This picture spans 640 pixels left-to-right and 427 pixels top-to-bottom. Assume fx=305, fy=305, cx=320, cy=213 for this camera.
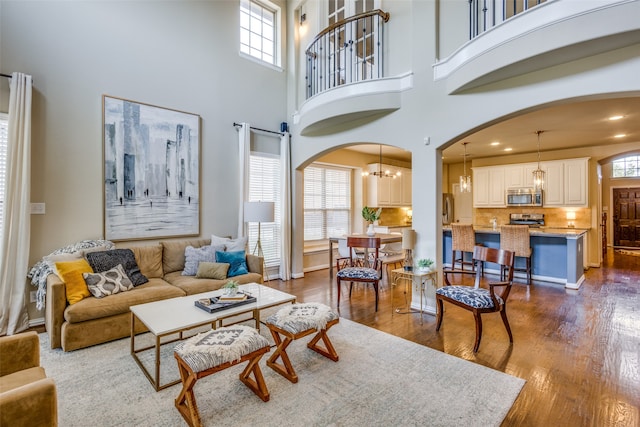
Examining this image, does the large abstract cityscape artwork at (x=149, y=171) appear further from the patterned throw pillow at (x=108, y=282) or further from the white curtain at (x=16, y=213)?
the patterned throw pillow at (x=108, y=282)

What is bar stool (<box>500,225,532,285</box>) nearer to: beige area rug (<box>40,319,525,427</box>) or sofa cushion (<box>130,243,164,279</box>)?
beige area rug (<box>40,319,525,427</box>)

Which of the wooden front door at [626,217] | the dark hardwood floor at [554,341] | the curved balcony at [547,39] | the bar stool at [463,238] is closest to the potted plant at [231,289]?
the dark hardwood floor at [554,341]

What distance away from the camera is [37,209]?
3.61 m

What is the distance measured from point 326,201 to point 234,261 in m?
3.59

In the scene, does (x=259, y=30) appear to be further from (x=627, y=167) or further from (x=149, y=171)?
(x=627, y=167)

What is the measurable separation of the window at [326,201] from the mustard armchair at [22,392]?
5.48 meters

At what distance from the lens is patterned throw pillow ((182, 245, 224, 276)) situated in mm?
4246

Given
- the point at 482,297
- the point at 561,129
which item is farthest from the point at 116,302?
the point at 561,129

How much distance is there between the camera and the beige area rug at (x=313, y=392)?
2.00 meters

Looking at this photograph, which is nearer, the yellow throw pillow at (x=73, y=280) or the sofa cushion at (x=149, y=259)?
the yellow throw pillow at (x=73, y=280)

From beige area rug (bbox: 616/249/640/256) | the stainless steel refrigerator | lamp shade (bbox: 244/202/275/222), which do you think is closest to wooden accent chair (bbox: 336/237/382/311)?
lamp shade (bbox: 244/202/275/222)

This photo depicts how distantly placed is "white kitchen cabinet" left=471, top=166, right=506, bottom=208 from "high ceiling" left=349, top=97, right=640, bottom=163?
0.51 metres

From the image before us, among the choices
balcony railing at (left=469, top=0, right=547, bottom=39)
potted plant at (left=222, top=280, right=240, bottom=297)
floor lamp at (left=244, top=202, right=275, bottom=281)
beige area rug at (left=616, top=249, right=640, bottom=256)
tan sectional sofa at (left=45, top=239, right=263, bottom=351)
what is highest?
balcony railing at (left=469, top=0, right=547, bottom=39)

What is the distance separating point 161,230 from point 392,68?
13.9ft
